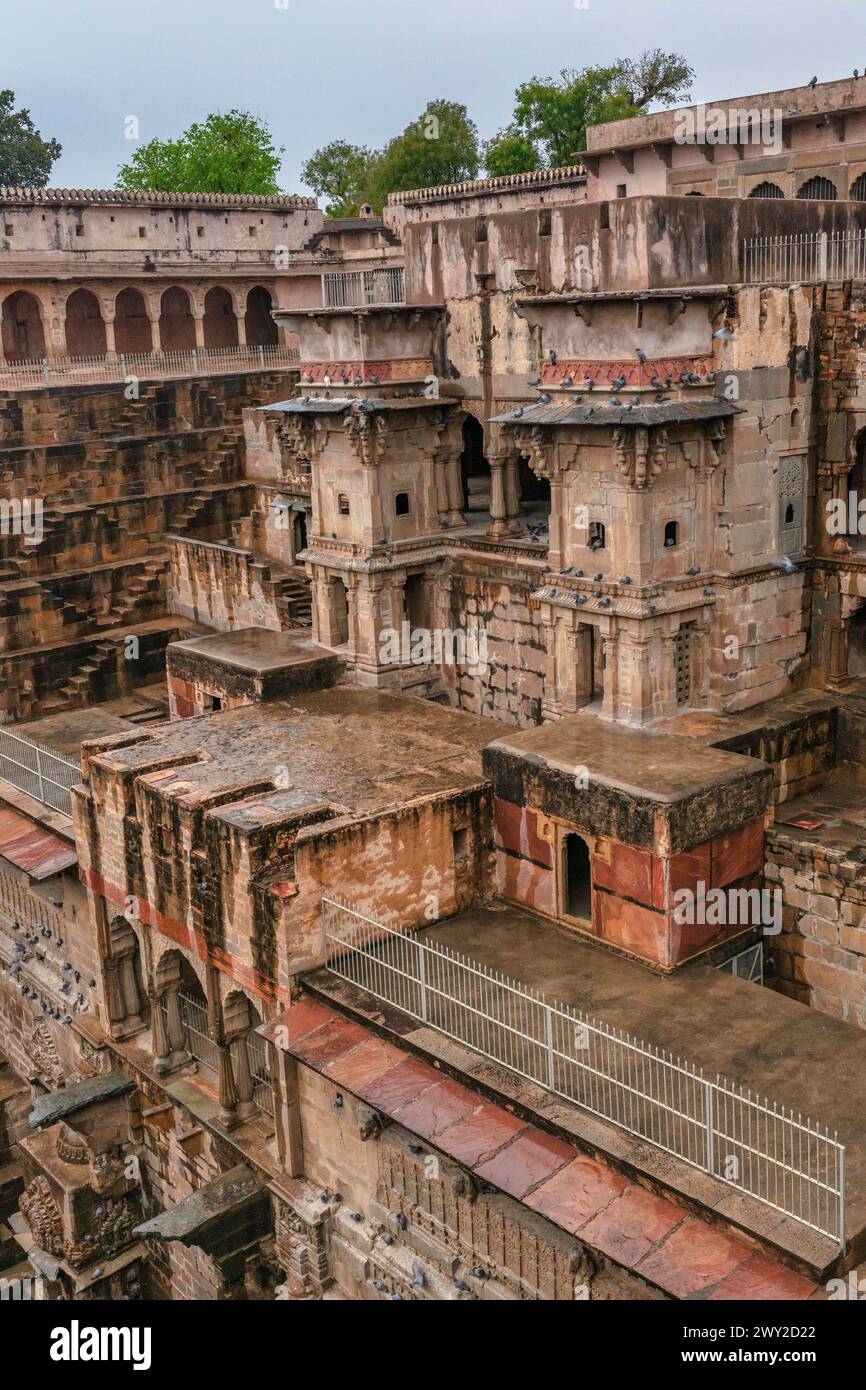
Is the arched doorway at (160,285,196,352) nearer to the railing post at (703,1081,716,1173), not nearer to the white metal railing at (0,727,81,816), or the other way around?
the white metal railing at (0,727,81,816)

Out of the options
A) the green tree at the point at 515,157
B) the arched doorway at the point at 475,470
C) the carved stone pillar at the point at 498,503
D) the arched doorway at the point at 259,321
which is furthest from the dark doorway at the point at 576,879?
the green tree at the point at 515,157

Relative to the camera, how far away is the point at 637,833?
15523 millimetres

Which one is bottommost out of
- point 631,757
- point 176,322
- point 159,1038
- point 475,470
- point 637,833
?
point 159,1038

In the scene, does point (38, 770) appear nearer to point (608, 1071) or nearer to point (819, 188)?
point (608, 1071)

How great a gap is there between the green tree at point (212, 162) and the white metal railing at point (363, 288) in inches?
1510

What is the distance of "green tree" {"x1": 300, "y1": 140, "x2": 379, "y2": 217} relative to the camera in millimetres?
71875

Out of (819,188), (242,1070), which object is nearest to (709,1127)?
(242,1070)

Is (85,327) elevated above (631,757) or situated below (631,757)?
above

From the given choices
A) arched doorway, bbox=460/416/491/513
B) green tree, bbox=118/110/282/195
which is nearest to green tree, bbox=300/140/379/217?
green tree, bbox=118/110/282/195

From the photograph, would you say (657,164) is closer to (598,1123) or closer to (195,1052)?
(195,1052)

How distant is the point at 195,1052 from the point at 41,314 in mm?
25709

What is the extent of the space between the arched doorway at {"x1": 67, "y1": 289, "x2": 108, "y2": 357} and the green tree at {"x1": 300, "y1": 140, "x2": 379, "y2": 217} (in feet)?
109

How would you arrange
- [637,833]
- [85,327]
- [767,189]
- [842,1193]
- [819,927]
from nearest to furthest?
1. [842,1193]
2. [637,833]
3. [819,927]
4. [767,189]
5. [85,327]

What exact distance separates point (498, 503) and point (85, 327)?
23.3m
